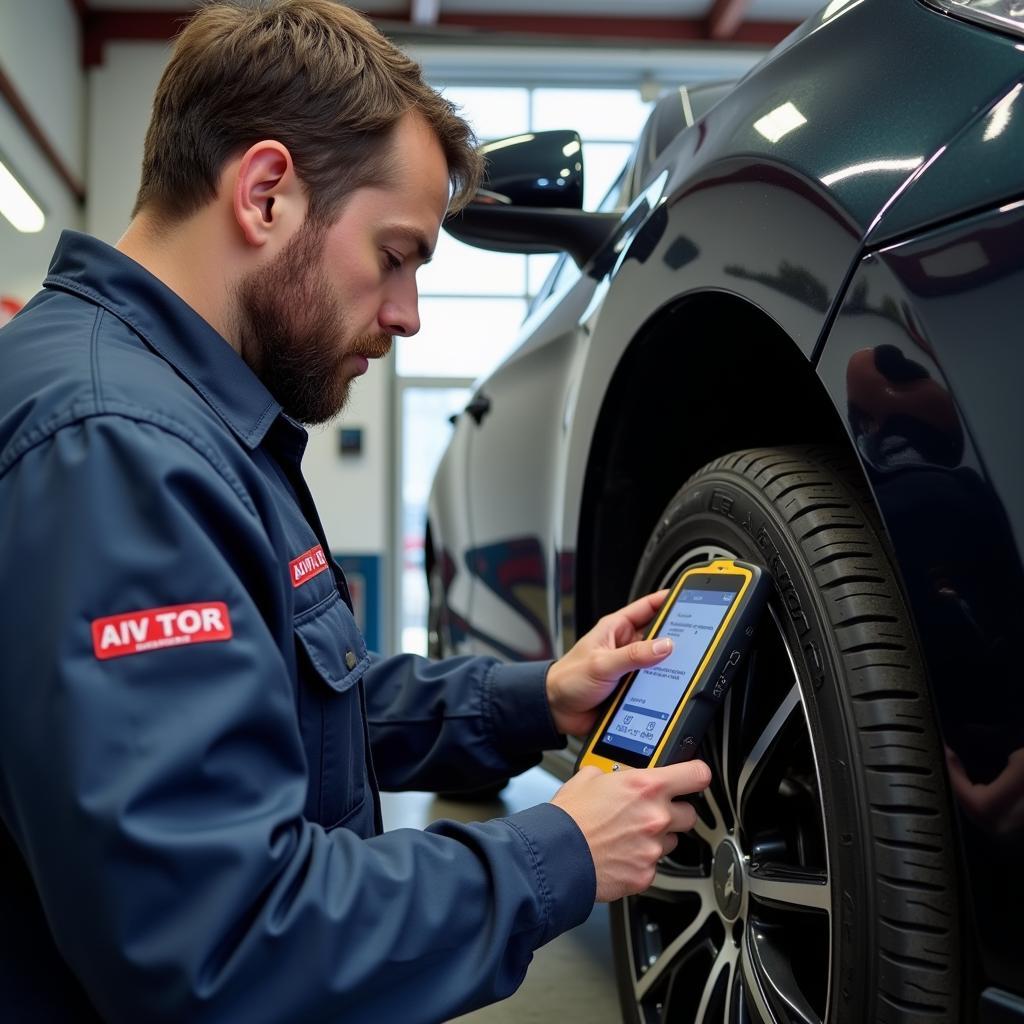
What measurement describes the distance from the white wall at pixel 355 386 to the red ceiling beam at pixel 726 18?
3.24m

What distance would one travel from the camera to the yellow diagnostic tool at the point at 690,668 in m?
0.87

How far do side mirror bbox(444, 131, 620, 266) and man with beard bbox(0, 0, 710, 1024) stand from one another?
0.40 meters

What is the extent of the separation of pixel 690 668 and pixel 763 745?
0.09 metres

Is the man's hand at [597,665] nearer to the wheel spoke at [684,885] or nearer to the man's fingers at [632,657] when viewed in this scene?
the man's fingers at [632,657]

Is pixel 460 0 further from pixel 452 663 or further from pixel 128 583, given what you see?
pixel 128 583

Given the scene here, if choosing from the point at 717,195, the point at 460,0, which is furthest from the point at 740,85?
the point at 460,0

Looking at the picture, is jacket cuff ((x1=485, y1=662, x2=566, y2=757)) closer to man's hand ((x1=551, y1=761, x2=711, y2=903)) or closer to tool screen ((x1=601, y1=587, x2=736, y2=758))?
tool screen ((x1=601, y1=587, x2=736, y2=758))

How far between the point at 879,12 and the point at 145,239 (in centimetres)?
58

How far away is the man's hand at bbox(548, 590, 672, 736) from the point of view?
106cm

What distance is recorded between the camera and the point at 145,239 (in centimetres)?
89

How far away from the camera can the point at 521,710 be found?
3.84 ft

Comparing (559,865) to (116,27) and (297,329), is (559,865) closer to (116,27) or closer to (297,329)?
(297,329)

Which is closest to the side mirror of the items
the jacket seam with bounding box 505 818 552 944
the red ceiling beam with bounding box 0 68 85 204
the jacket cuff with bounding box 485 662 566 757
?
the jacket cuff with bounding box 485 662 566 757

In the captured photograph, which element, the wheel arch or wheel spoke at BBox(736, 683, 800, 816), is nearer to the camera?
wheel spoke at BBox(736, 683, 800, 816)
